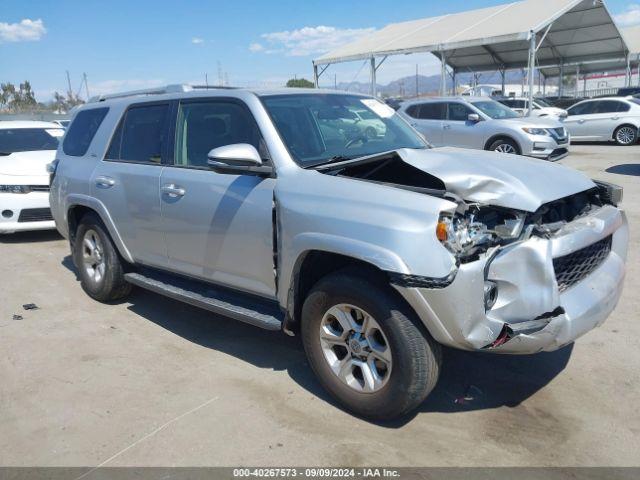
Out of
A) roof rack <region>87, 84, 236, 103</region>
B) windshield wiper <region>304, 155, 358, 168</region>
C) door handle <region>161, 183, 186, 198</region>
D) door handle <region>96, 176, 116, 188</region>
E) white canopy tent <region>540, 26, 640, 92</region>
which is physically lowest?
door handle <region>161, 183, 186, 198</region>

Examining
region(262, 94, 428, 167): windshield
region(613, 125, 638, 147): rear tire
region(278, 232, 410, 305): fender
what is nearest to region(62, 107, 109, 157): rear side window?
region(262, 94, 428, 167): windshield

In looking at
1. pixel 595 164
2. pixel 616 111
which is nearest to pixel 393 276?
pixel 595 164

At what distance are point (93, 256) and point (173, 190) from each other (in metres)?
1.71

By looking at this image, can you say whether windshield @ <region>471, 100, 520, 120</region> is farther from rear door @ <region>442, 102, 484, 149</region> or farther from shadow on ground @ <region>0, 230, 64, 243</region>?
shadow on ground @ <region>0, 230, 64, 243</region>

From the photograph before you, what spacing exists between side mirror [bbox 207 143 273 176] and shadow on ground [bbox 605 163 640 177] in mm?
10908

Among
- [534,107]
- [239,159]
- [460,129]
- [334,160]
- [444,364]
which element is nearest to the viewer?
[239,159]

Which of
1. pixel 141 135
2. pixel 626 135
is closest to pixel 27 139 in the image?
pixel 141 135

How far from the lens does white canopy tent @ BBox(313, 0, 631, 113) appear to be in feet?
71.2

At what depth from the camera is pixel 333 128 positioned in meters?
4.25

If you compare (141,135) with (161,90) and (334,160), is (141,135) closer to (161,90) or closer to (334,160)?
(161,90)

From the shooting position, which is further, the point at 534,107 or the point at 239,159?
the point at 534,107

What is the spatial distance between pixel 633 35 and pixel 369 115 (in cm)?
4515

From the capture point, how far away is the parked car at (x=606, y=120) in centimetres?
1880

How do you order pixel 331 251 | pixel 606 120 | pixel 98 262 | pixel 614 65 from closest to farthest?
pixel 331 251
pixel 98 262
pixel 606 120
pixel 614 65
